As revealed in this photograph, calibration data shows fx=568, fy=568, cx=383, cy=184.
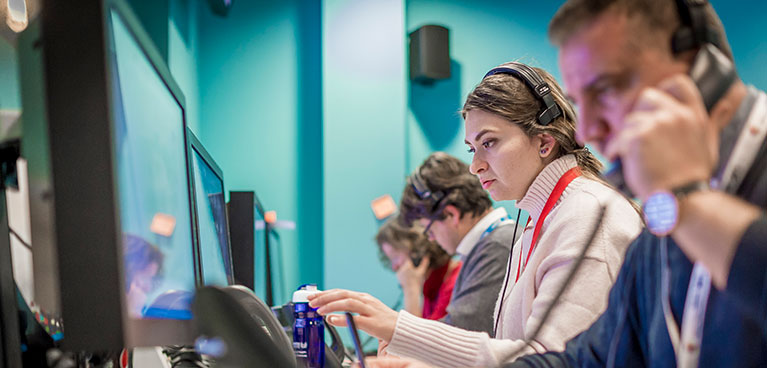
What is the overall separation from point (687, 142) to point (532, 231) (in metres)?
0.79

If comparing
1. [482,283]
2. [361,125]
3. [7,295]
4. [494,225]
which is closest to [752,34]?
[361,125]

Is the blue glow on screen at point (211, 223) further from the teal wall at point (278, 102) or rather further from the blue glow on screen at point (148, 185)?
the teal wall at point (278, 102)

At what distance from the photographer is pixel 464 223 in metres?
2.19

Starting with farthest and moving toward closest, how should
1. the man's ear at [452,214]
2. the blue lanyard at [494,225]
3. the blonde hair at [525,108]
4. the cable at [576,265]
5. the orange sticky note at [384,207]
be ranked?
1. the orange sticky note at [384,207]
2. the man's ear at [452,214]
3. the blue lanyard at [494,225]
4. the blonde hair at [525,108]
5. the cable at [576,265]

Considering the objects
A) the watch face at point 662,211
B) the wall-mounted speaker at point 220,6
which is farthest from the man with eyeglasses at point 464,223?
the wall-mounted speaker at point 220,6

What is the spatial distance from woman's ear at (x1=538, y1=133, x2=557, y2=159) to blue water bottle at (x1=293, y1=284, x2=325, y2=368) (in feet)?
1.72

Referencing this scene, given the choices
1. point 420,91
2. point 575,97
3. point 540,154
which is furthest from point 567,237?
point 420,91

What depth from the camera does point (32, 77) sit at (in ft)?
1.59

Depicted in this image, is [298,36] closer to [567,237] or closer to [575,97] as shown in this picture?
[567,237]

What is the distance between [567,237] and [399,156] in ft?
7.41

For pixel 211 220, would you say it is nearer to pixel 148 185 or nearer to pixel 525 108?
pixel 148 185

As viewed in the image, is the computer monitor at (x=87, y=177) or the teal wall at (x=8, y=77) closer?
the computer monitor at (x=87, y=177)

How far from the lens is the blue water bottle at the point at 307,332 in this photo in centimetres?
99

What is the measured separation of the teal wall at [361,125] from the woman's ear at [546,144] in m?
2.03
